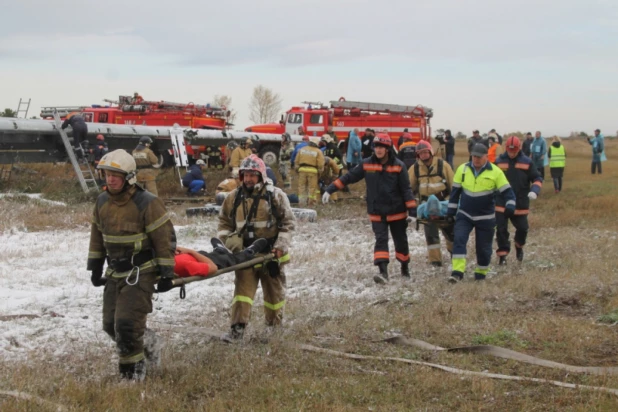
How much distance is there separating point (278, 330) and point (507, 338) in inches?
78.2

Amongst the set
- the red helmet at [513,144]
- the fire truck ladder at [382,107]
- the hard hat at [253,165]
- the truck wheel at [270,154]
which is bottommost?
the truck wheel at [270,154]

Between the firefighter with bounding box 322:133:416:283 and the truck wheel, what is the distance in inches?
694

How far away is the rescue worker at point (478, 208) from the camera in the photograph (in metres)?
8.81

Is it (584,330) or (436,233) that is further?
(436,233)

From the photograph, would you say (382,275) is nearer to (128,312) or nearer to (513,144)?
(513,144)

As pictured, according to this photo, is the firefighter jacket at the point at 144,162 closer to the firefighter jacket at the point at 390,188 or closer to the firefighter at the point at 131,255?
the firefighter jacket at the point at 390,188

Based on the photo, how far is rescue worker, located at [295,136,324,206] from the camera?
16.5 metres

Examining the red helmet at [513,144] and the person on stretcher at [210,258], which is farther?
the red helmet at [513,144]

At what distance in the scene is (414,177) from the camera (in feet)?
33.1

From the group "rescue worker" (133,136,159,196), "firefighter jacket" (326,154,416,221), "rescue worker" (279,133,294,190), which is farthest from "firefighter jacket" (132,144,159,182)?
"firefighter jacket" (326,154,416,221)

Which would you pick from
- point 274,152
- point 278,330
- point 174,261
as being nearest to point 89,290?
point 278,330

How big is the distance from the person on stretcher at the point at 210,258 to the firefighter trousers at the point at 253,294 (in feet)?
0.83

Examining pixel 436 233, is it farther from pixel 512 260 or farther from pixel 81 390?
pixel 81 390

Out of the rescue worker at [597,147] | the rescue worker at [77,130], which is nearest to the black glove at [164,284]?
the rescue worker at [77,130]
